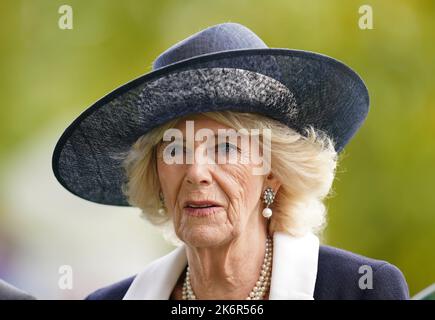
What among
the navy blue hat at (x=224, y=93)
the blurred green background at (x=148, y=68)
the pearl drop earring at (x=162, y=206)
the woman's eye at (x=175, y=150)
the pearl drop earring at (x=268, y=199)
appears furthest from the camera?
the blurred green background at (x=148, y=68)

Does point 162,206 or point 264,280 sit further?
point 162,206

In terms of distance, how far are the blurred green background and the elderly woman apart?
136cm

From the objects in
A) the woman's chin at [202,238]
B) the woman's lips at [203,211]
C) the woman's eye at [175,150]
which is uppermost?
the woman's eye at [175,150]

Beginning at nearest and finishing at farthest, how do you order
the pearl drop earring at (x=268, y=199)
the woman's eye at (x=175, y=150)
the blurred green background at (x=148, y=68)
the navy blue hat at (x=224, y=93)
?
the navy blue hat at (x=224, y=93) < the woman's eye at (x=175, y=150) < the pearl drop earring at (x=268, y=199) < the blurred green background at (x=148, y=68)

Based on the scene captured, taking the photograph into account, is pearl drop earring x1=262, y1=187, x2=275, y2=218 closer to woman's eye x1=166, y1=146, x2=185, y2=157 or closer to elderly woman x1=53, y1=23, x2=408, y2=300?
elderly woman x1=53, y1=23, x2=408, y2=300

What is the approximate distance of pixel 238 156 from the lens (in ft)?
7.34

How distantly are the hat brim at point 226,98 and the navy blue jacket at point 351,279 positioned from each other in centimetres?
38

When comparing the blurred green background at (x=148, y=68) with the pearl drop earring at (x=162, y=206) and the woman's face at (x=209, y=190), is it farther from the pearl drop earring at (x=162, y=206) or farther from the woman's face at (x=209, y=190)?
the woman's face at (x=209, y=190)

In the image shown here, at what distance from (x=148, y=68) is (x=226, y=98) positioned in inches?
74.3

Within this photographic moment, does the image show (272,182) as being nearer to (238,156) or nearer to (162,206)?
(238,156)

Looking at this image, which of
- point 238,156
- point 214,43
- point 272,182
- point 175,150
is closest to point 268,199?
point 272,182

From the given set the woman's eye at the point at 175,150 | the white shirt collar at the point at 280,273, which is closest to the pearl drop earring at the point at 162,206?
the white shirt collar at the point at 280,273

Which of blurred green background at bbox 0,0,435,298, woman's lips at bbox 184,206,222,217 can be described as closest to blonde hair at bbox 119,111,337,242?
woman's lips at bbox 184,206,222,217

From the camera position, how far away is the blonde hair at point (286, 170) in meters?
2.27
